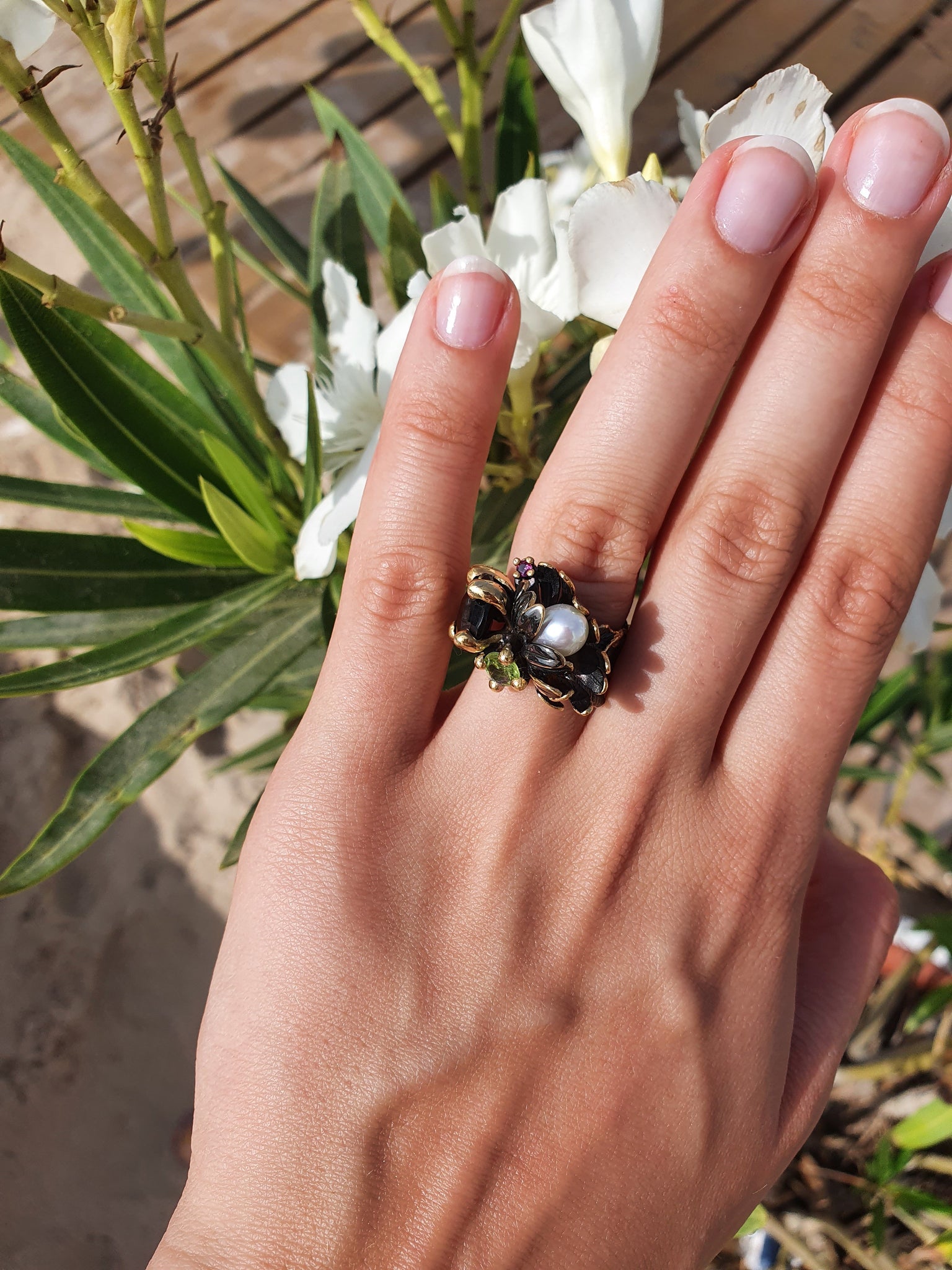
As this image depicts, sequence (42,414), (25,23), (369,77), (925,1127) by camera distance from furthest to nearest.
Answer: (369,77), (925,1127), (42,414), (25,23)

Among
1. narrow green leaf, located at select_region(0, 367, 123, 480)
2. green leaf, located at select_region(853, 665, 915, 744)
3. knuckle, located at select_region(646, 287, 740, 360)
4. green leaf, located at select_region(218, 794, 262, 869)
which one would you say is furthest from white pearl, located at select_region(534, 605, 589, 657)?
green leaf, located at select_region(853, 665, 915, 744)

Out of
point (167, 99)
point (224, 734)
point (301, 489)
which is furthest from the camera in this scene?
point (224, 734)

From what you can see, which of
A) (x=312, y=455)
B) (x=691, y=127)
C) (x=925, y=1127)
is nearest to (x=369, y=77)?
(x=691, y=127)

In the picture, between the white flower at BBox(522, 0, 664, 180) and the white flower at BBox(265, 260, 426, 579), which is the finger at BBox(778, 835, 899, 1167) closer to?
the white flower at BBox(265, 260, 426, 579)

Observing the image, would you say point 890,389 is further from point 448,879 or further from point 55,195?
point 55,195

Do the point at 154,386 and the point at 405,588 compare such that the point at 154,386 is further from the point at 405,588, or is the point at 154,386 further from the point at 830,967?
the point at 830,967

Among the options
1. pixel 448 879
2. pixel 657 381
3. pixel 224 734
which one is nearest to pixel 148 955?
pixel 224 734
